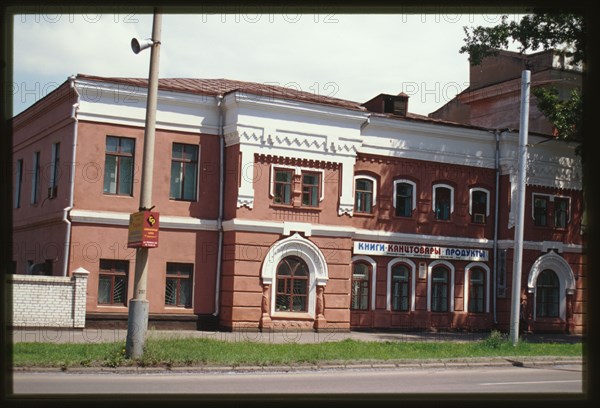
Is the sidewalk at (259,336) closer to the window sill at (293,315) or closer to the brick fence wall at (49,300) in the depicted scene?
the brick fence wall at (49,300)

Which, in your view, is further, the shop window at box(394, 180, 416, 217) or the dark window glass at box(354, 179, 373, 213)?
the shop window at box(394, 180, 416, 217)

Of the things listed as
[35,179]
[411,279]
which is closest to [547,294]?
[411,279]

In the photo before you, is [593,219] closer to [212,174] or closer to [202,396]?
[202,396]

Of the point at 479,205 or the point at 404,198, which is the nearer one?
the point at 404,198

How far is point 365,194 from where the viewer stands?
29.5 meters

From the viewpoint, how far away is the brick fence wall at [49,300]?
22344 millimetres

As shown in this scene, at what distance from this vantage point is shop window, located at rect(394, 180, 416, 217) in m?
30.3

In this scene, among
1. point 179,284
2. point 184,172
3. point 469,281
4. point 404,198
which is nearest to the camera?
point 179,284

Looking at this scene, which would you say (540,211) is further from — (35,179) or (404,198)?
(35,179)

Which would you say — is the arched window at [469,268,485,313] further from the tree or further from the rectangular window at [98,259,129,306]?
the rectangular window at [98,259,129,306]

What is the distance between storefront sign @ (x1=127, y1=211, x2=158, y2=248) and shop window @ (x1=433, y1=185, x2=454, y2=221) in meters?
17.3

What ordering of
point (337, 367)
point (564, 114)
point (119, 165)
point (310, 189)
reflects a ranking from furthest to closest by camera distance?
point (564, 114) < point (310, 189) < point (119, 165) < point (337, 367)

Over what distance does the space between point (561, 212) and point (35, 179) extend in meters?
21.8

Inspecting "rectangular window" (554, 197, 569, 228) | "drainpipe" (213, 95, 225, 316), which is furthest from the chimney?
"drainpipe" (213, 95, 225, 316)
